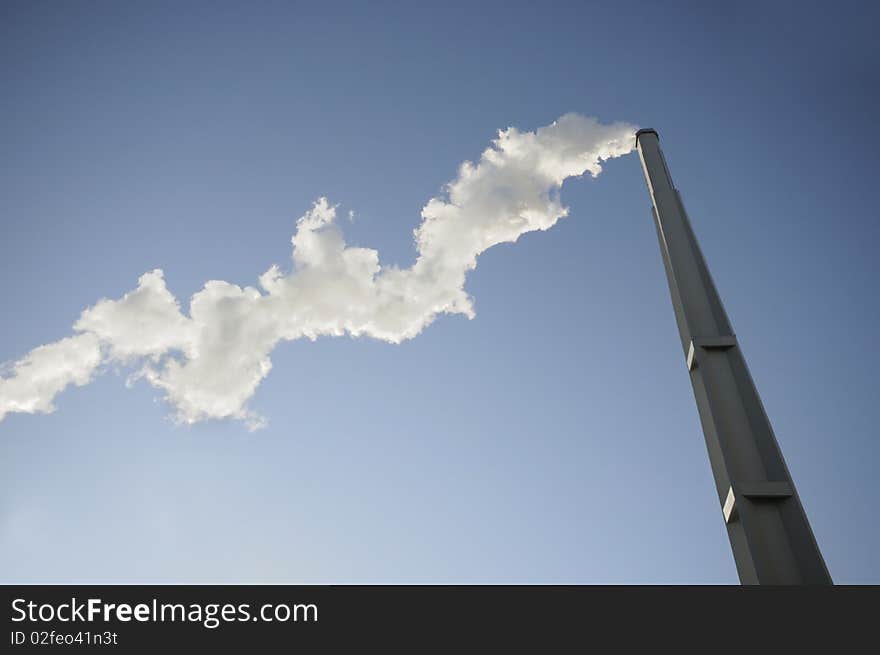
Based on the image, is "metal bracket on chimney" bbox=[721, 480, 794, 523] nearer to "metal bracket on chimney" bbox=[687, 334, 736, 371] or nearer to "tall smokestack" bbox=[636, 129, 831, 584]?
"tall smokestack" bbox=[636, 129, 831, 584]

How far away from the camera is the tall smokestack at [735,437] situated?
191 inches

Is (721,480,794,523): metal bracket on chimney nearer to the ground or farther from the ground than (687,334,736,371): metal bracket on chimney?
nearer to the ground

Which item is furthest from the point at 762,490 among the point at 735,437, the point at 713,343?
the point at 713,343

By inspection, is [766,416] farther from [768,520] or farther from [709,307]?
[709,307]

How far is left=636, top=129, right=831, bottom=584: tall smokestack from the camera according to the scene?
4.84 metres

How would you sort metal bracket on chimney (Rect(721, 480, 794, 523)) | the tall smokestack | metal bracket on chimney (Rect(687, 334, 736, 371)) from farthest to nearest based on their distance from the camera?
metal bracket on chimney (Rect(687, 334, 736, 371))
metal bracket on chimney (Rect(721, 480, 794, 523))
the tall smokestack

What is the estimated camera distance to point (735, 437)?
5621 mm

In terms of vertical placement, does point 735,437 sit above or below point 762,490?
above

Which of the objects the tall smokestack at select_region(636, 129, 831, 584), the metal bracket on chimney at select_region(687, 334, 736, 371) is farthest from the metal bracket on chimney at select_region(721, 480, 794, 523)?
the metal bracket on chimney at select_region(687, 334, 736, 371)

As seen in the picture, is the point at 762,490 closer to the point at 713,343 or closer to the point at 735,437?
the point at 735,437
